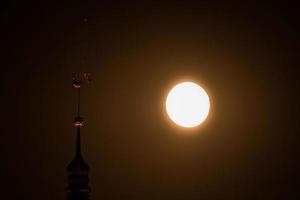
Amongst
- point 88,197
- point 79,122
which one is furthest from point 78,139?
point 88,197

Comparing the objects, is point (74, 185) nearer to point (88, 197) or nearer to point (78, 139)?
point (88, 197)

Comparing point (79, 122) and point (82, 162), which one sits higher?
point (79, 122)

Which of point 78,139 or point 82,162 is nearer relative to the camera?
point 82,162

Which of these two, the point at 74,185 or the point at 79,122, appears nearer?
the point at 74,185

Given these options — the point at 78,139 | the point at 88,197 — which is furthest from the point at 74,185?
the point at 78,139

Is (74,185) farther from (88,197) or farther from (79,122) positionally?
(79,122)

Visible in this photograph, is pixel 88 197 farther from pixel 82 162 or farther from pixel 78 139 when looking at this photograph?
pixel 78 139

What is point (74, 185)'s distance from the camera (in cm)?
10731

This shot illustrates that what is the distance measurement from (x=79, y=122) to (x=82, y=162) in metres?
11.0

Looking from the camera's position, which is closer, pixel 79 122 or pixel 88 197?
A: pixel 88 197

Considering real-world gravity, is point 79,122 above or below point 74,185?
above

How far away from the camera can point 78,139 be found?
120 metres

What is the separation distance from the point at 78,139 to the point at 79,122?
3046 millimetres

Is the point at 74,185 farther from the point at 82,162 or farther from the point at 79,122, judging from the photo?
the point at 79,122
